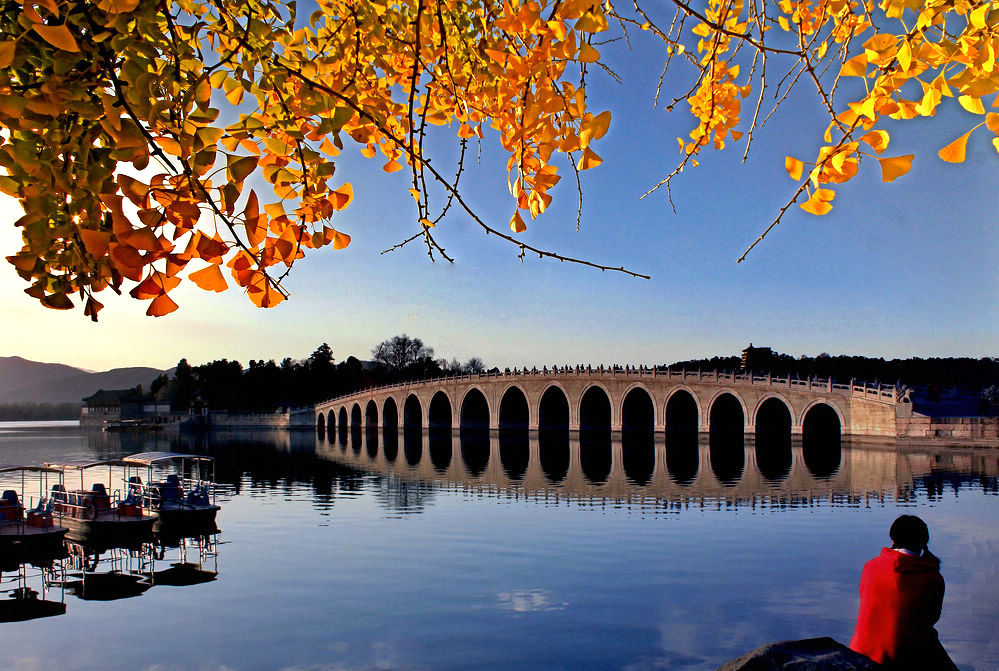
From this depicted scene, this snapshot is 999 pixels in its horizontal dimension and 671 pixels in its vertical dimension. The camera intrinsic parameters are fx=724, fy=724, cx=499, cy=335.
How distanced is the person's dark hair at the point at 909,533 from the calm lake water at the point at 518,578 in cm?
675

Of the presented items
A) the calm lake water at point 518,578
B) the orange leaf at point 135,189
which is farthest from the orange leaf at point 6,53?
the calm lake water at point 518,578

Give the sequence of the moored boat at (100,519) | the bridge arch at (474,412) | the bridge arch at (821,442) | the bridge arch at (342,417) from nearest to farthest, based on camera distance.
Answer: the moored boat at (100,519), the bridge arch at (821,442), the bridge arch at (474,412), the bridge arch at (342,417)

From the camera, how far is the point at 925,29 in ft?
6.91

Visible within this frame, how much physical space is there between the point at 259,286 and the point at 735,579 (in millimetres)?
15756

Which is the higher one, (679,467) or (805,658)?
(805,658)

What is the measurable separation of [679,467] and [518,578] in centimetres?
2435

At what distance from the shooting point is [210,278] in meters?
1.70

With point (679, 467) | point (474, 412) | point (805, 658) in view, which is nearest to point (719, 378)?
point (679, 467)

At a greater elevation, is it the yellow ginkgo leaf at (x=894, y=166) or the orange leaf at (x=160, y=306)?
the yellow ginkgo leaf at (x=894, y=166)

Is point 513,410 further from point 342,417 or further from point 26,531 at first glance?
point 26,531

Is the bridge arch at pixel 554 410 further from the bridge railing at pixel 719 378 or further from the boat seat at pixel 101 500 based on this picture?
the boat seat at pixel 101 500

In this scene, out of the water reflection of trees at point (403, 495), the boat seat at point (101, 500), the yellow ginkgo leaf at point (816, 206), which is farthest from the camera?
the water reflection of trees at point (403, 495)

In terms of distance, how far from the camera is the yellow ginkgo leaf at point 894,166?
175 centimetres

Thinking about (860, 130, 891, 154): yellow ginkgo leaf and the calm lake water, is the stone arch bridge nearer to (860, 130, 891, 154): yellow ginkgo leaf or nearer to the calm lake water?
the calm lake water
